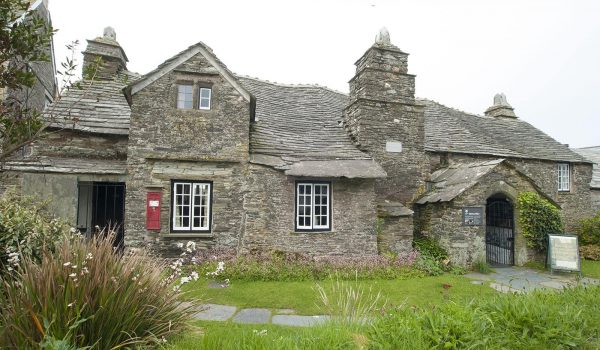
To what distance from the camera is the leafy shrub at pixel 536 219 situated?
12523 millimetres

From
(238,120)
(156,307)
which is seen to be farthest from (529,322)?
(238,120)

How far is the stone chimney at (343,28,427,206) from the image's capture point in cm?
1366

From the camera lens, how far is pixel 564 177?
19656 millimetres

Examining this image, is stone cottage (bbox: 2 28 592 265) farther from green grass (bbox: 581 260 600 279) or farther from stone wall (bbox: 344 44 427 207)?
green grass (bbox: 581 260 600 279)

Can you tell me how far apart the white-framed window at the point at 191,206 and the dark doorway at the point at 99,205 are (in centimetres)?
283

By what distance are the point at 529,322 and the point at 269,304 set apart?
503cm

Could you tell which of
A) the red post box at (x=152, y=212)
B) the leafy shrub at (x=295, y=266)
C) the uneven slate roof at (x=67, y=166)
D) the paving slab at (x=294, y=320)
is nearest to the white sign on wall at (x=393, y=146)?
the leafy shrub at (x=295, y=266)

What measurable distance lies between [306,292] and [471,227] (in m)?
6.89

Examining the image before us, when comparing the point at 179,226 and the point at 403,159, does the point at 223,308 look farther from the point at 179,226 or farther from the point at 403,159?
the point at 403,159

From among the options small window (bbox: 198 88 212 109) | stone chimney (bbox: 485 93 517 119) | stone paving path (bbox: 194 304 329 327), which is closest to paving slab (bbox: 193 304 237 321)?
stone paving path (bbox: 194 304 329 327)

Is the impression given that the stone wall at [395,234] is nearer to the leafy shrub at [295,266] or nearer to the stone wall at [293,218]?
the stone wall at [293,218]

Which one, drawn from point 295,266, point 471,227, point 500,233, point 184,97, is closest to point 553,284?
point 471,227

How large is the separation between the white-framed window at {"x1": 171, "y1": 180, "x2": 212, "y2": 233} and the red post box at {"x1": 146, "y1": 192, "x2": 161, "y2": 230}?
1.54 ft

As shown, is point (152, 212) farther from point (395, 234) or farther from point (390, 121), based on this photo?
point (390, 121)
